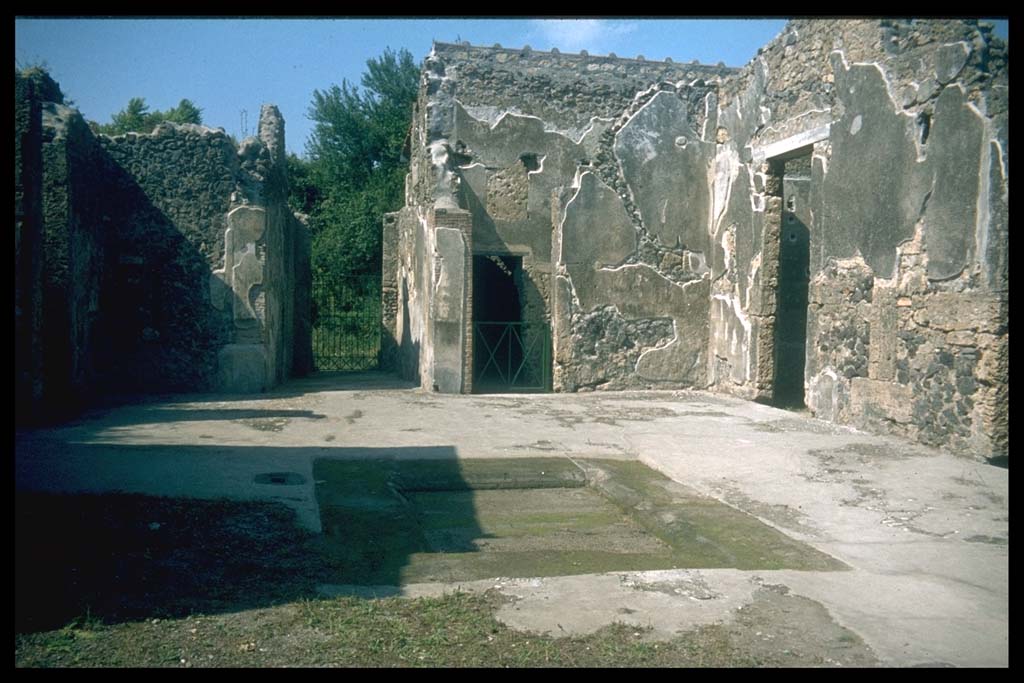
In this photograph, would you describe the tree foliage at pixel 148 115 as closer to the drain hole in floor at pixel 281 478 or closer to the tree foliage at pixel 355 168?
the tree foliage at pixel 355 168

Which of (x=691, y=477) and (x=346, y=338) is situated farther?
(x=346, y=338)

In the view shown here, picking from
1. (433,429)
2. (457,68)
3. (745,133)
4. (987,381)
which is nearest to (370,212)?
(457,68)

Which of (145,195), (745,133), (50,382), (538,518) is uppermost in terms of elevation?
(745,133)

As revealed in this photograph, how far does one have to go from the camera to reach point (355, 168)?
25844mm

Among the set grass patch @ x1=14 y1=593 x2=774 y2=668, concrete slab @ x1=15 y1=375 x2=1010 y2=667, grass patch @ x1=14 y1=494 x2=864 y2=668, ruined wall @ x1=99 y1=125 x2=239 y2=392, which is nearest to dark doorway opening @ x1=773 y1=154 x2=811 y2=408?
concrete slab @ x1=15 y1=375 x2=1010 y2=667

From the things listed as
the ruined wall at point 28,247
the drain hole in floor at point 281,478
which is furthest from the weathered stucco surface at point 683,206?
the drain hole in floor at point 281,478

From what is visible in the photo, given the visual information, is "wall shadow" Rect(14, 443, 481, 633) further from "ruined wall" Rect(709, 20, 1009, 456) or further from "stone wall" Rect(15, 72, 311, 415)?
"stone wall" Rect(15, 72, 311, 415)

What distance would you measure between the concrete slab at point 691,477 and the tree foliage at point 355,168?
13893 mm

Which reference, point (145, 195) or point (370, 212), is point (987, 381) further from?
point (370, 212)

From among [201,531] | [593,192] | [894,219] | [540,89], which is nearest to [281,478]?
[201,531]

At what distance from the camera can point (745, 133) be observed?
9789 mm

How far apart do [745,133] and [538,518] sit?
6585 millimetres

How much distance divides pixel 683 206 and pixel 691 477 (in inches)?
240

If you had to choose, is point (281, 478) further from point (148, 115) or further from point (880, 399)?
point (148, 115)
